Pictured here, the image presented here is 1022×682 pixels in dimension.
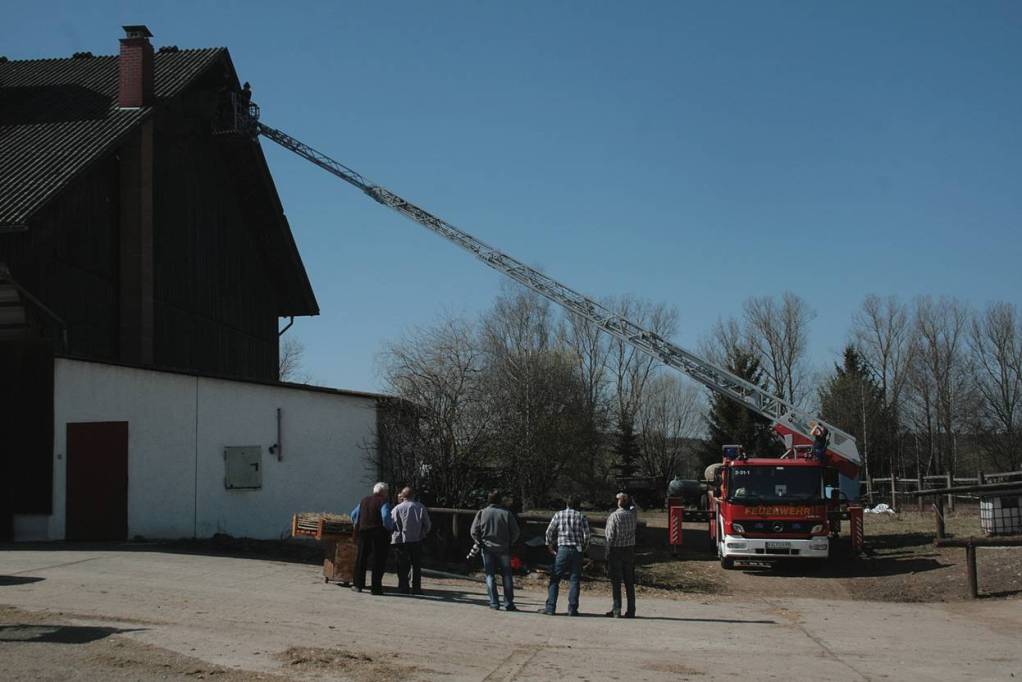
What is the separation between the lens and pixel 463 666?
10734 millimetres

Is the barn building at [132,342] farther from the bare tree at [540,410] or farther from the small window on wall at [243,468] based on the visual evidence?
the bare tree at [540,410]

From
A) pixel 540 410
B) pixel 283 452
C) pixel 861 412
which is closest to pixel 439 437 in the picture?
pixel 283 452

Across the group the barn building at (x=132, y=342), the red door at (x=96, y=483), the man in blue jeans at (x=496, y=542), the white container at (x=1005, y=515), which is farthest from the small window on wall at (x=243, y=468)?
the white container at (x=1005, y=515)

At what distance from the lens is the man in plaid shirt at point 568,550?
15445 mm

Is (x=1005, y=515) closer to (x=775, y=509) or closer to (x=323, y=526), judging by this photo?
(x=775, y=509)

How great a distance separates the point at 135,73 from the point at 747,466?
17708mm

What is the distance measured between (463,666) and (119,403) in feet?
41.5

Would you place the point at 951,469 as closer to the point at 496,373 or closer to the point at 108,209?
the point at 496,373

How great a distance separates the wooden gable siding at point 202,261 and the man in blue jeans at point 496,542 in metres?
13.4

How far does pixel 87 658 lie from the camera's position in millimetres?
10125

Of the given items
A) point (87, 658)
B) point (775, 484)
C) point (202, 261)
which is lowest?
point (87, 658)

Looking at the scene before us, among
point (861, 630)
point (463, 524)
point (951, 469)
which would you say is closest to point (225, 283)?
point (463, 524)

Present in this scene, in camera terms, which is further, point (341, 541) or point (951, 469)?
point (951, 469)

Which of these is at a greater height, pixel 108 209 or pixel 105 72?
pixel 105 72
